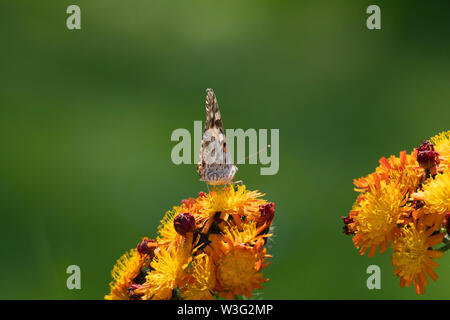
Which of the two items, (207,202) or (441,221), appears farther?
(207,202)

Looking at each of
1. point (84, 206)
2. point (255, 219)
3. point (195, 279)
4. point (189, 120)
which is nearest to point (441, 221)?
point (255, 219)

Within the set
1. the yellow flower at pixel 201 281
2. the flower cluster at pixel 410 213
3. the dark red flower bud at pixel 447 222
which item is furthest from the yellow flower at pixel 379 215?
the yellow flower at pixel 201 281

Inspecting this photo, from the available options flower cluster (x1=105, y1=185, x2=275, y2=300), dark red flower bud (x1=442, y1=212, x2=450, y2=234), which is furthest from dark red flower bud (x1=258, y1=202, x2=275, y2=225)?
dark red flower bud (x1=442, y1=212, x2=450, y2=234)

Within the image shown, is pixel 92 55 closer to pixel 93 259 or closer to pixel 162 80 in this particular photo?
pixel 162 80

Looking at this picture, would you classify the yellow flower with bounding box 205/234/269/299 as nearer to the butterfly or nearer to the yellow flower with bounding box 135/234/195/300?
the yellow flower with bounding box 135/234/195/300

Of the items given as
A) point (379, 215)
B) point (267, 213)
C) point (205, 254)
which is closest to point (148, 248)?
point (205, 254)

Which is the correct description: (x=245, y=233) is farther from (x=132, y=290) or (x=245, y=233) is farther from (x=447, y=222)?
(x=447, y=222)
